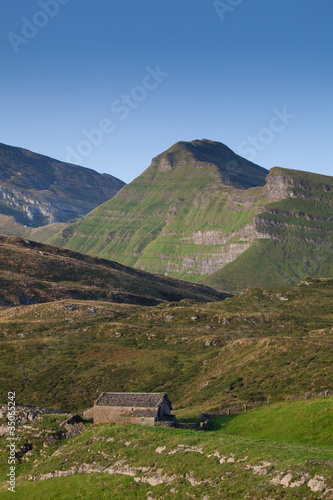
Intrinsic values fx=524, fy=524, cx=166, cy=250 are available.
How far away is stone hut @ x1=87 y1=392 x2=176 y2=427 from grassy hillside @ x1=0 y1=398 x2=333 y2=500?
69.0 inches

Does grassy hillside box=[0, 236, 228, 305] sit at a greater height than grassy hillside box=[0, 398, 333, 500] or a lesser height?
greater

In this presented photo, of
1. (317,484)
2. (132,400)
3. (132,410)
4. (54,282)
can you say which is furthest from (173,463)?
(54,282)

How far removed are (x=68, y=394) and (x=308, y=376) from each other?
3660cm

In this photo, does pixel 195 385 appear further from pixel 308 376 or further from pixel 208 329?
pixel 208 329

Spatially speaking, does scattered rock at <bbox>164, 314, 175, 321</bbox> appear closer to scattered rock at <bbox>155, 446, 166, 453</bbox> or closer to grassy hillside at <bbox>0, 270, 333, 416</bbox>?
grassy hillside at <bbox>0, 270, 333, 416</bbox>

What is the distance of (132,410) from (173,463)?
13514mm

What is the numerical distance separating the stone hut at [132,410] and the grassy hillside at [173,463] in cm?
175

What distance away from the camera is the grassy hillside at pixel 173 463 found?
81.2ft

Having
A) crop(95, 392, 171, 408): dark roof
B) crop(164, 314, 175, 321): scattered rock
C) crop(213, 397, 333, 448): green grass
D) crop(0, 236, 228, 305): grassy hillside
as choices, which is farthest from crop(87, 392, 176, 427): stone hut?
crop(0, 236, 228, 305): grassy hillside

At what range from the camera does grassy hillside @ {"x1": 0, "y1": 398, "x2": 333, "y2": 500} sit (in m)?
24.8

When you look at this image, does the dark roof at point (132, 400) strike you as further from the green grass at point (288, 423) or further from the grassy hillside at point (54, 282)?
the grassy hillside at point (54, 282)

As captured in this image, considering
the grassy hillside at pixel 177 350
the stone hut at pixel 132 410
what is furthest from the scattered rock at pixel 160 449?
the grassy hillside at pixel 177 350

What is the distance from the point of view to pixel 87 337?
351ft

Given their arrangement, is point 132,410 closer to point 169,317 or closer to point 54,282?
point 169,317
